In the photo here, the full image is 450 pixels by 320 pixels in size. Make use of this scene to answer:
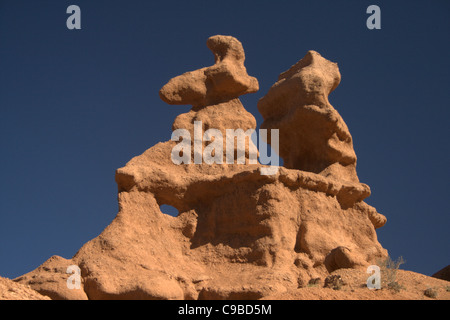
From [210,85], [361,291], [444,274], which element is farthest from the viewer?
[444,274]

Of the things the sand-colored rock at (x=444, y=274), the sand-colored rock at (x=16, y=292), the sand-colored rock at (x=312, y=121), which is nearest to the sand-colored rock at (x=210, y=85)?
the sand-colored rock at (x=312, y=121)

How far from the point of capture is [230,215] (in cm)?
1316

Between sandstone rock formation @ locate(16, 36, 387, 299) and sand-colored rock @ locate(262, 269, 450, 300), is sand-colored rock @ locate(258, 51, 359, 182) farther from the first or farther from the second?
sand-colored rock @ locate(262, 269, 450, 300)

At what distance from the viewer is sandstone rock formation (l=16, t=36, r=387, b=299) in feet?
37.9

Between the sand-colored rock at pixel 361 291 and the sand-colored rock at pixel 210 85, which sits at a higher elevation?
the sand-colored rock at pixel 210 85

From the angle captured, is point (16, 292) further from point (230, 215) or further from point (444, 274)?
point (444, 274)

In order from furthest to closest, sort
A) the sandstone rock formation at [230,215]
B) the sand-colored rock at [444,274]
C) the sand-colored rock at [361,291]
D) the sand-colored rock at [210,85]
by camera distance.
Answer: the sand-colored rock at [444,274] < the sand-colored rock at [210,85] < the sandstone rock formation at [230,215] < the sand-colored rock at [361,291]

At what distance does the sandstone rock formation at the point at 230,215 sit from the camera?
11.5 metres

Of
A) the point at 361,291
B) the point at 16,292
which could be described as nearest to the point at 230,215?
the point at 361,291

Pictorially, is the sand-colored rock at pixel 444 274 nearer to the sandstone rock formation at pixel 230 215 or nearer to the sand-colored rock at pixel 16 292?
the sandstone rock formation at pixel 230 215

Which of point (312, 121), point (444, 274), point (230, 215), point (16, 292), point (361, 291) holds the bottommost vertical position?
point (361, 291)

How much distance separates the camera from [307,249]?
12828mm

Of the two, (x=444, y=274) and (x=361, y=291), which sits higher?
(x=444, y=274)
